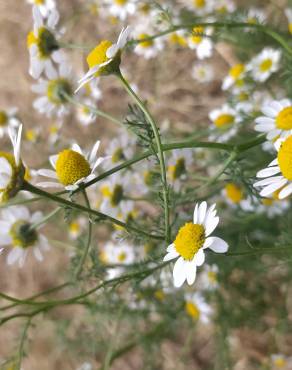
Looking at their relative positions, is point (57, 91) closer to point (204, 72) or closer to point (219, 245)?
point (219, 245)

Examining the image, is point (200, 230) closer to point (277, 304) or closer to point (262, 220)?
point (262, 220)

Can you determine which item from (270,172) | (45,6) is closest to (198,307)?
(270,172)

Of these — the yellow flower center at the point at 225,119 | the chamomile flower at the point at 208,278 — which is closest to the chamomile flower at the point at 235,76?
the yellow flower center at the point at 225,119

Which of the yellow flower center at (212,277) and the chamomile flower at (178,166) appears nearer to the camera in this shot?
the chamomile flower at (178,166)

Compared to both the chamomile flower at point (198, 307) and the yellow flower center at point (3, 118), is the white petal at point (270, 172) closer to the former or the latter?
the chamomile flower at point (198, 307)

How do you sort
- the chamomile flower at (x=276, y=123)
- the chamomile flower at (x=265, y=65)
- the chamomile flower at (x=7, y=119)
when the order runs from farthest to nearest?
the chamomile flower at (x=7, y=119) < the chamomile flower at (x=265, y=65) < the chamomile flower at (x=276, y=123)
